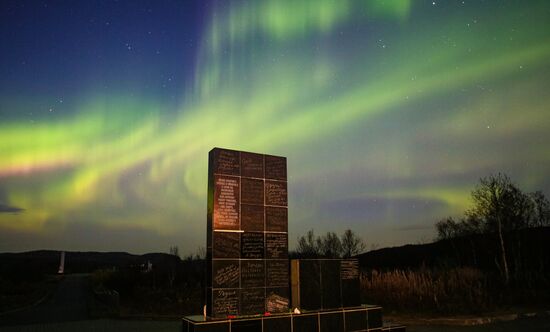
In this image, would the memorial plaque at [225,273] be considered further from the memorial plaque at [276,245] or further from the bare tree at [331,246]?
the bare tree at [331,246]

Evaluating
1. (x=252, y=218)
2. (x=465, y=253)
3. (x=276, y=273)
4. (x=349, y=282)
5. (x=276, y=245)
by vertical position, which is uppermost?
(x=252, y=218)

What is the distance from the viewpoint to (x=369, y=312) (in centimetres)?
1171

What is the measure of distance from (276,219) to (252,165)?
5.02 feet

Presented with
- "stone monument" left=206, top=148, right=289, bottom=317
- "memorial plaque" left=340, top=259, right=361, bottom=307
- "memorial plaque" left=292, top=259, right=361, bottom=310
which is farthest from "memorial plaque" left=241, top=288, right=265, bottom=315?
"memorial plaque" left=340, top=259, right=361, bottom=307

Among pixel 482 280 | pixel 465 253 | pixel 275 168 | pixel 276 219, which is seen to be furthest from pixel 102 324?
pixel 465 253

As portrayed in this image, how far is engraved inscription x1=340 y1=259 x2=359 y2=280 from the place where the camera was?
12.0m

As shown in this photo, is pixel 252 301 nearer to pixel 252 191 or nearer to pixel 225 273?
pixel 225 273

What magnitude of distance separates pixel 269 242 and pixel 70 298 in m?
21.3

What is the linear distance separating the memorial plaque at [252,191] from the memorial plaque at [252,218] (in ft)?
0.42

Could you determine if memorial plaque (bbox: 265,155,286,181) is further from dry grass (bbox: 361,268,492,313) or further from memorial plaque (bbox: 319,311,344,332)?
dry grass (bbox: 361,268,492,313)

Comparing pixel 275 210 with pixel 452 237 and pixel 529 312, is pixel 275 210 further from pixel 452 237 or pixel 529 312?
pixel 452 237

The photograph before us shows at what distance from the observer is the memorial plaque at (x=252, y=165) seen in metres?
10.7

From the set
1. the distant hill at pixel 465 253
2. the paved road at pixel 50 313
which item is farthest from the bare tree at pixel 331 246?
the paved road at pixel 50 313

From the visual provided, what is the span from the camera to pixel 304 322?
34.7 ft
